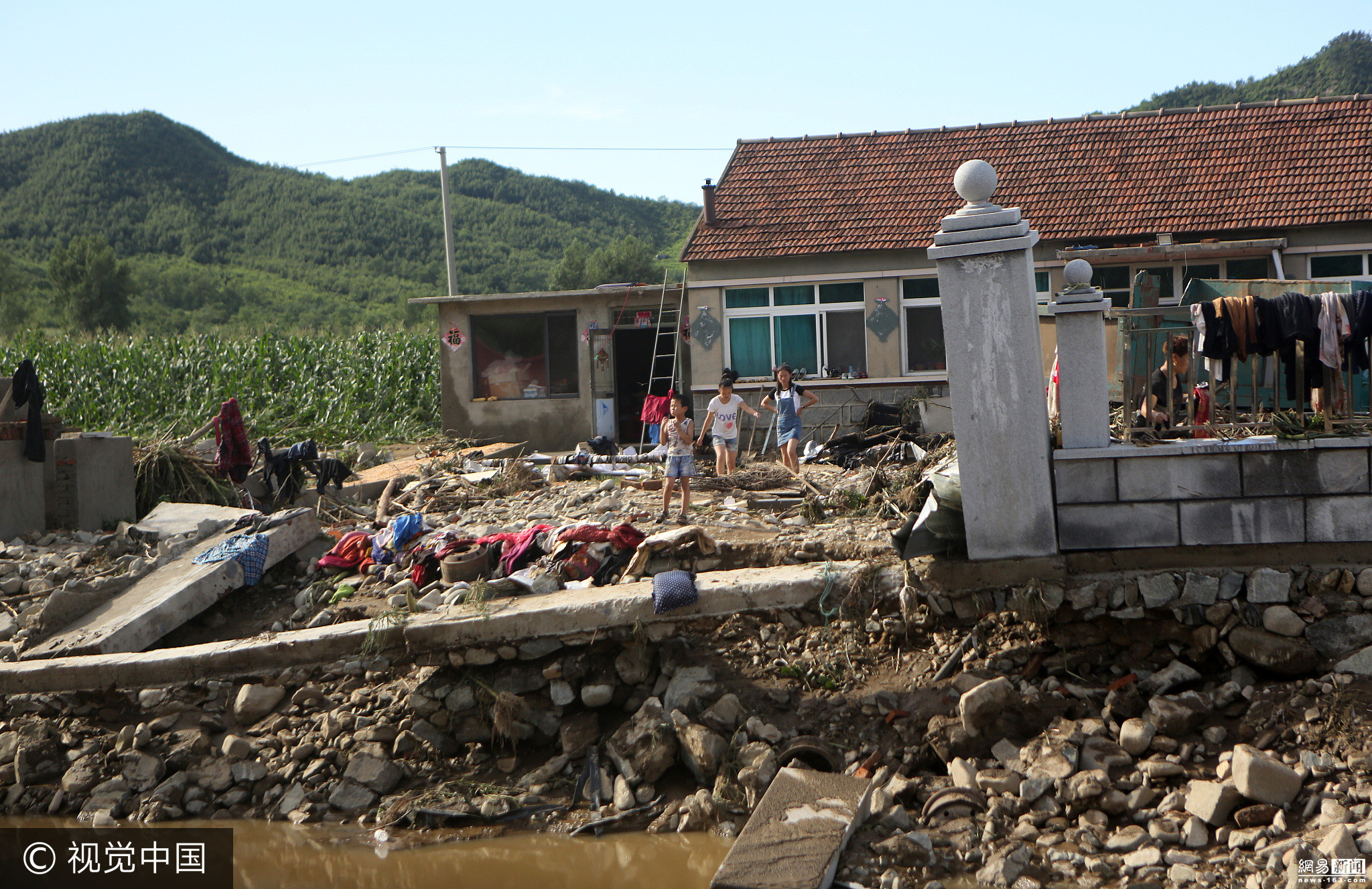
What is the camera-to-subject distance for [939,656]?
20.1ft

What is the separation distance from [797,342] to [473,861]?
11092 millimetres

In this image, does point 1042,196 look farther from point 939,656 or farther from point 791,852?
point 791,852

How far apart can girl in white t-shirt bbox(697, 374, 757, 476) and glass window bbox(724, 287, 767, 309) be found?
5.00 m

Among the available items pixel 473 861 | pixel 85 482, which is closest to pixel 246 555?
pixel 473 861

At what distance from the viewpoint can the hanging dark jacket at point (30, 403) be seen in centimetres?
1163

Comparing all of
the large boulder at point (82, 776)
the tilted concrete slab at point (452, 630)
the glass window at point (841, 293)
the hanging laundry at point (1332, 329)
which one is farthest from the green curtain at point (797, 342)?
the large boulder at point (82, 776)

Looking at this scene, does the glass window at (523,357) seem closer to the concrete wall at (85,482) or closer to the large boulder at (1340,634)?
the concrete wall at (85,482)

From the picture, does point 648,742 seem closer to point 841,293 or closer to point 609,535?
point 609,535

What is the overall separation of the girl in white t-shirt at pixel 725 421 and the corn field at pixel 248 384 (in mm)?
9376

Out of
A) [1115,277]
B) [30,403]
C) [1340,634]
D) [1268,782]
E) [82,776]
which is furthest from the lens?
[1115,277]

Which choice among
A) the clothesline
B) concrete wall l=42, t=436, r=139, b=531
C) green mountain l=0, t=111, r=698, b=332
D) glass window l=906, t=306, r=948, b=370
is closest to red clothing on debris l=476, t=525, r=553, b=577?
the clothesline

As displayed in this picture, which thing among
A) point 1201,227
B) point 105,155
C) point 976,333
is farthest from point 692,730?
point 105,155

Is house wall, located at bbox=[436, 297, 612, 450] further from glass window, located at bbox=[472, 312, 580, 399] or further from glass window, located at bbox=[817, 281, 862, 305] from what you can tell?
glass window, located at bbox=[817, 281, 862, 305]

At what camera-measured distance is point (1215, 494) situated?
226 inches
